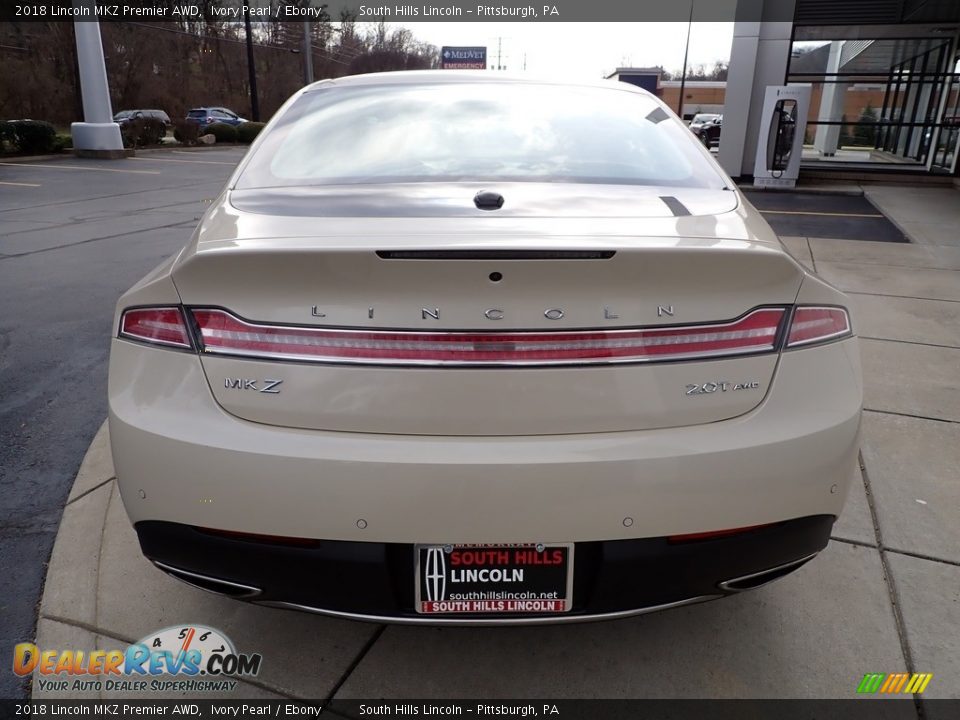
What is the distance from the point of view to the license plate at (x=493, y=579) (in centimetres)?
173

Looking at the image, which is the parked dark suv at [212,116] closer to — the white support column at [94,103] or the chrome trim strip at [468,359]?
the white support column at [94,103]

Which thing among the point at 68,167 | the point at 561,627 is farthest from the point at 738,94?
the point at 68,167

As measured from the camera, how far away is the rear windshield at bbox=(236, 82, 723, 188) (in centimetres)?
242

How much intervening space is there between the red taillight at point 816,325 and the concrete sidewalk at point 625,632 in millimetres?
1016

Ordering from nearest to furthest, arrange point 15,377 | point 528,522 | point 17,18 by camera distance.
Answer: point 528,522
point 15,377
point 17,18

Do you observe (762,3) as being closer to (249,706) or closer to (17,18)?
(249,706)

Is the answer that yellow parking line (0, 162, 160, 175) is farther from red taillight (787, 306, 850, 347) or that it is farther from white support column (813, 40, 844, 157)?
red taillight (787, 306, 850, 347)

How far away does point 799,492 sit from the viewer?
176 cm

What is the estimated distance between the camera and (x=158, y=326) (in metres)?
1.81

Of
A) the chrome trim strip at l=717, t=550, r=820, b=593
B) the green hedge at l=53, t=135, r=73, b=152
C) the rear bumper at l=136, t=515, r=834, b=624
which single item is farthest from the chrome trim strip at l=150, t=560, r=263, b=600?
the green hedge at l=53, t=135, r=73, b=152

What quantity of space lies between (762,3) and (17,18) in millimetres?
34058

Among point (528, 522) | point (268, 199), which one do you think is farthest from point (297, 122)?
point (528, 522)

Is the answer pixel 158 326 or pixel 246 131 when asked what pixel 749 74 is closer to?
pixel 158 326

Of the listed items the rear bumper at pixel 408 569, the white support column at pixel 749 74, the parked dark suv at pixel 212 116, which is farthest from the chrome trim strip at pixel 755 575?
the parked dark suv at pixel 212 116
